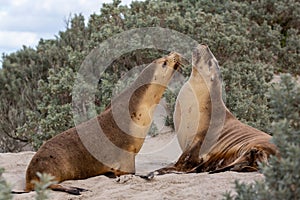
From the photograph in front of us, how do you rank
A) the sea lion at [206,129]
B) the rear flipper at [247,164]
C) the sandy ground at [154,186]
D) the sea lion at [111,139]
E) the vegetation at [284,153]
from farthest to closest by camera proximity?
1. the sea lion at [206,129]
2. the sea lion at [111,139]
3. the rear flipper at [247,164]
4. the sandy ground at [154,186]
5. the vegetation at [284,153]

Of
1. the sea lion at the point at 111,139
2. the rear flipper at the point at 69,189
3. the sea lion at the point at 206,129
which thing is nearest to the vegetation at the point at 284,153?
the rear flipper at the point at 69,189

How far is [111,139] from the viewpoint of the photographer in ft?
15.5

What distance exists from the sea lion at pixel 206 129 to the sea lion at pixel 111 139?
37cm

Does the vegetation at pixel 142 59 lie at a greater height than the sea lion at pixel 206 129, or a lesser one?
greater

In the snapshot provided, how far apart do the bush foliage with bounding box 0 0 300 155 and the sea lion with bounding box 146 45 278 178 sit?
1545mm

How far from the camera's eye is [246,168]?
4094 mm

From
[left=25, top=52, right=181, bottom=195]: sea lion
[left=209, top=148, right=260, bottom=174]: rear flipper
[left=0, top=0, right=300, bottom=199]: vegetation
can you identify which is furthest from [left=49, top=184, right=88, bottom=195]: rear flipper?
[left=0, top=0, right=300, bottom=199]: vegetation

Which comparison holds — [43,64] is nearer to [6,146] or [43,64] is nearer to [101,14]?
[101,14]

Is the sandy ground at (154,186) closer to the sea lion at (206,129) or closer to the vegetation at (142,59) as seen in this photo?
the sea lion at (206,129)

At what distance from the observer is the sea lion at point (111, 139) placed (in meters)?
4.46

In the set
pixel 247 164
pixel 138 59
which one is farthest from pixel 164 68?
pixel 138 59

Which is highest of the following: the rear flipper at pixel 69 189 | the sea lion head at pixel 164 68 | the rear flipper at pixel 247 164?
the sea lion head at pixel 164 68

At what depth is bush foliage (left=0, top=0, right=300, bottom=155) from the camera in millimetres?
7984

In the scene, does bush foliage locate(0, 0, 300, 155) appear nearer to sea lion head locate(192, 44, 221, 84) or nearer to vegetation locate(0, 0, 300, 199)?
vegetation locate(0, 0, 300, 199)
